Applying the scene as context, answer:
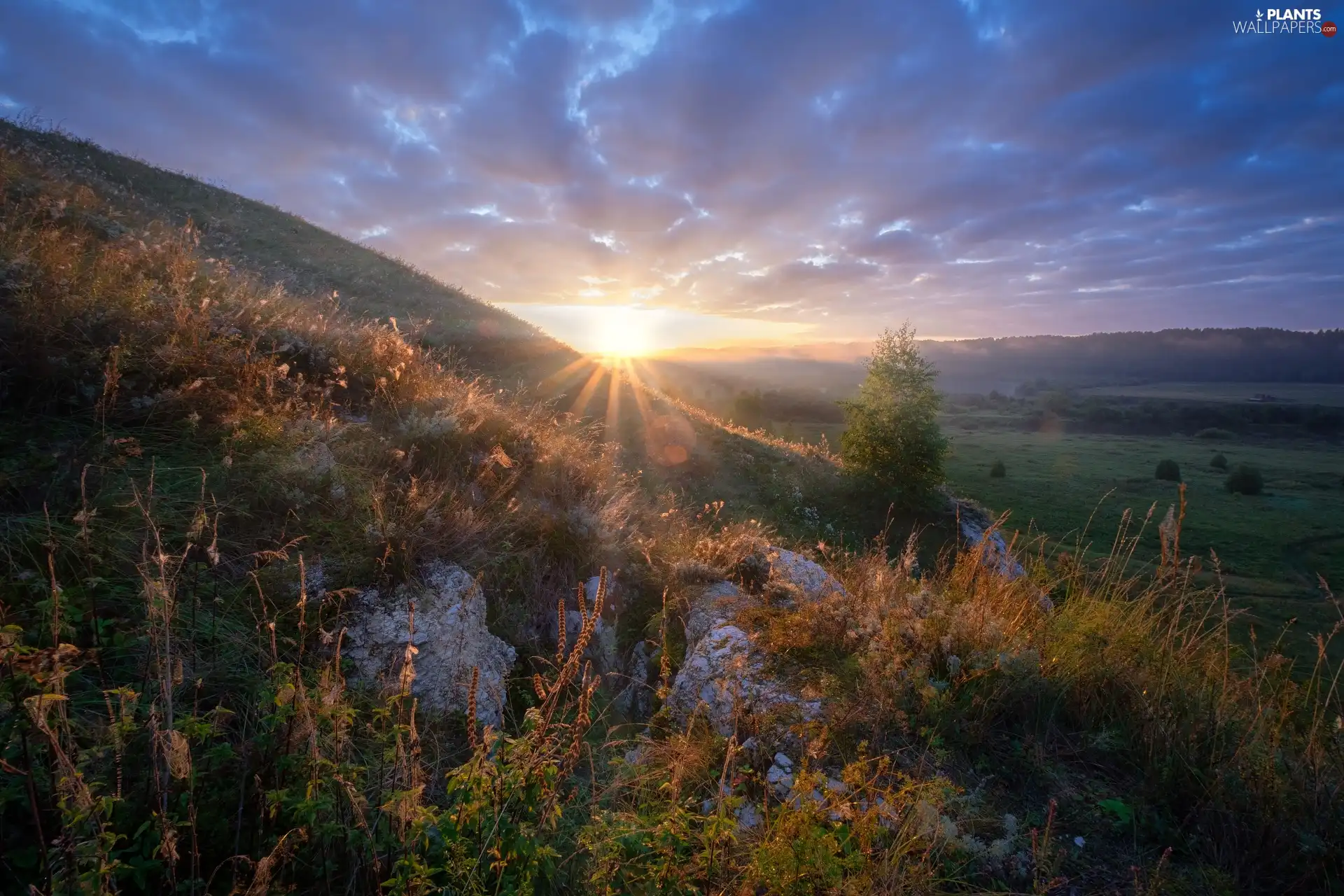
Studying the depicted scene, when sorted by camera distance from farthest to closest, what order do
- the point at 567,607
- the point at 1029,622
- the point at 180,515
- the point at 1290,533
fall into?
the point at 1290,533 → the point at 567,607 → the point at 1029,622 → the point at 180,515

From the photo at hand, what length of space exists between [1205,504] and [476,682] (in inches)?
2731

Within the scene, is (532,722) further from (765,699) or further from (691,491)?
(691,491)

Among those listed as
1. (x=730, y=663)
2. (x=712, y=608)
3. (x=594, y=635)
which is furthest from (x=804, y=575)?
(x=594, y=635)

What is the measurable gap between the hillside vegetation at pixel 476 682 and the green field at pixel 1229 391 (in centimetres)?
17017

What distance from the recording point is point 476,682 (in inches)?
82.9

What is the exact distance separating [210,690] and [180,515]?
136 centimetres

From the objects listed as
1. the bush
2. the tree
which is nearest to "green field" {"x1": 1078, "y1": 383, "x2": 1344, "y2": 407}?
the bush

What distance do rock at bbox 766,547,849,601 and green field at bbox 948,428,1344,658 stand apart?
10941 millimetres

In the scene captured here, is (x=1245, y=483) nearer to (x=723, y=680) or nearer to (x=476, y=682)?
(x=723, y=680)

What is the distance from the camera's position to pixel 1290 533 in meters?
43.3

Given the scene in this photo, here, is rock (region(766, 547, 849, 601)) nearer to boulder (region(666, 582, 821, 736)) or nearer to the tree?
boulder (region(666, 582, 821, 736))

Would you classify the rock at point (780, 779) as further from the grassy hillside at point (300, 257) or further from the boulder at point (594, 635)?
the grassy hillside at point (300, 257)

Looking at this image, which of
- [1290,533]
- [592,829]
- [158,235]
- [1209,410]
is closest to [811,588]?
[592,829]

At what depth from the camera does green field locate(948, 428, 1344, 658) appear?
28.6 metres
